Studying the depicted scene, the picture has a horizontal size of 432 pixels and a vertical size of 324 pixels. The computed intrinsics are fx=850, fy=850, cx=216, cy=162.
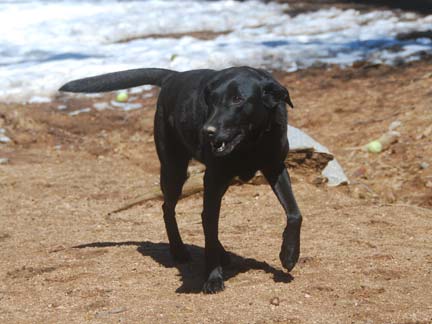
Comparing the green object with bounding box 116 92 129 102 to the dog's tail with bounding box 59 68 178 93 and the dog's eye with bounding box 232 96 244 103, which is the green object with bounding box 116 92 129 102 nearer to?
the dog's tail with bounding box 59 68 178 93

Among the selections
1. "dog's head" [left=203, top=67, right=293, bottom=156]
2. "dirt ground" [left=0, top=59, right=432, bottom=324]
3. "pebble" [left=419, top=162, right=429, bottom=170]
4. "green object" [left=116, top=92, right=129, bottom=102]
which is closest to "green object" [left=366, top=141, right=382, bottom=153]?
"dirt ground" [left=0, top=59, right=432, bottom=324]

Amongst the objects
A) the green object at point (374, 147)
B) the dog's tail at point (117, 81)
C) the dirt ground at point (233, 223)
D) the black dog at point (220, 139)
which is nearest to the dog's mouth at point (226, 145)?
the black dog at point (220, 139)

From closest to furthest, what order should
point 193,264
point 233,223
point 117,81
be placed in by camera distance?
1. point 193,264
2. point 117,81
3. point 233,223

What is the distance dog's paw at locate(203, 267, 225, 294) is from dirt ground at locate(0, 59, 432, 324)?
0.22 ft

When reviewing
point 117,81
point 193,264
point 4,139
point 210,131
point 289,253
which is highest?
point 210,131

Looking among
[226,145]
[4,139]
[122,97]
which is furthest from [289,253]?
[122,97]

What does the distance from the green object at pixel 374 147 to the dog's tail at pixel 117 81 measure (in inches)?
131

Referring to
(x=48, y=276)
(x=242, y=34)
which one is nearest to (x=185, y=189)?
(x=48, y=276)

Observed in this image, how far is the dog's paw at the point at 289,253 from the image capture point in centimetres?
493

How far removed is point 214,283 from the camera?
16.4 feet

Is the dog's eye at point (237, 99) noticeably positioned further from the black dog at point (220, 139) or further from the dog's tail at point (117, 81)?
the dog's tail at point (117, 81)

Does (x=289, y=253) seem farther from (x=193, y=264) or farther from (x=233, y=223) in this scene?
(x=233, y=223)

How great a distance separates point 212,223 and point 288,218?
17.6 inches

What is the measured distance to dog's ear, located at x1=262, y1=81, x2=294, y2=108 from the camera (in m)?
4.64
